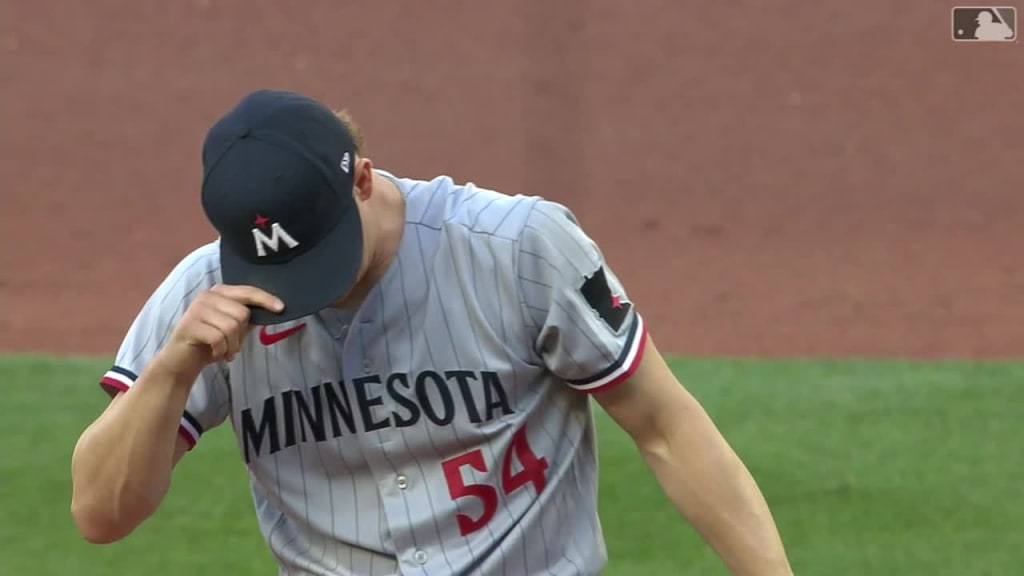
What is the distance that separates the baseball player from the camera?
2342 millimetres

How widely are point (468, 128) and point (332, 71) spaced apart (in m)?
1.57

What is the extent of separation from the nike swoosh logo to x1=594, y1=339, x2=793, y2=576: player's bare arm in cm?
46

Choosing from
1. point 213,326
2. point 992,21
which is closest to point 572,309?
point 213,326

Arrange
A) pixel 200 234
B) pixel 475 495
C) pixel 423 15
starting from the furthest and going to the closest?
pixel 423 15, pixel 200 234, pixel 475 495

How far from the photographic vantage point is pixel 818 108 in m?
14.2

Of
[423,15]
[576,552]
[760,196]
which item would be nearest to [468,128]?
[423,15]

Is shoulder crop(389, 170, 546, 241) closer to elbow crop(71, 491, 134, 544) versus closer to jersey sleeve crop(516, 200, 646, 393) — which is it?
jersey sleeve crop(516, 200, 646, 393)

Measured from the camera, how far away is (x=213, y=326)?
7.11 feet

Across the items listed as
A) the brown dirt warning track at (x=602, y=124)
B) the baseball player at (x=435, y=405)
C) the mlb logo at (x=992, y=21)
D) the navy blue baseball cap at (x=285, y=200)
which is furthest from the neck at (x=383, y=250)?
the brown dirt warning track at (x=602, y=124)

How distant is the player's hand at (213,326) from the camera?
2.17 m

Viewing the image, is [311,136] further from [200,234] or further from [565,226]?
Answer: [200,234]

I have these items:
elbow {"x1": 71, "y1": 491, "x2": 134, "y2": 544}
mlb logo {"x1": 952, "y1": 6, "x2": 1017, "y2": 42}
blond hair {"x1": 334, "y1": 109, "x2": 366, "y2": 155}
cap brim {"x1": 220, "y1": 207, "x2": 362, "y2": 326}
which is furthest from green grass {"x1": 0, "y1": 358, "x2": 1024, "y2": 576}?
cap brim {"x1": 220, "y1": 207, "x2": 362, "y2": 326}

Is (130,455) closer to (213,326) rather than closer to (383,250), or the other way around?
(213,326)

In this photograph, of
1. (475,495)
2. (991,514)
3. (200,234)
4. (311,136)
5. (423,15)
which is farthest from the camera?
(423,15)
